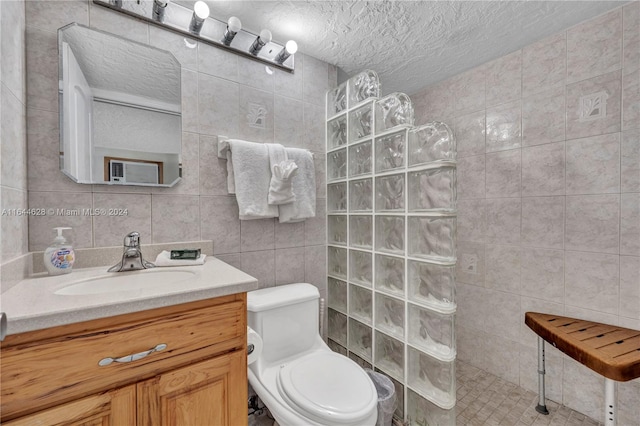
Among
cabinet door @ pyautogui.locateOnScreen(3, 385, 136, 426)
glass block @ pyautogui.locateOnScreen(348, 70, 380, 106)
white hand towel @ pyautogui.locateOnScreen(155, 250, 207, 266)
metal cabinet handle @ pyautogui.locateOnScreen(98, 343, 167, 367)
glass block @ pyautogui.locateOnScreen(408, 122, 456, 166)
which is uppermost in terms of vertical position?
glass block @ pyautogui.locateOnScreen(348, 70, 380, 106)

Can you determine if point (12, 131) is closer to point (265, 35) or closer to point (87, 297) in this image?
point (87, 297)

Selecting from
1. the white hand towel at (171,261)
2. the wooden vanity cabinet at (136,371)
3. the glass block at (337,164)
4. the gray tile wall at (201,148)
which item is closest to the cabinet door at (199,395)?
the wooden vanity cabinet at (136,371)

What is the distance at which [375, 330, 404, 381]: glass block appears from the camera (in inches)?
57.2

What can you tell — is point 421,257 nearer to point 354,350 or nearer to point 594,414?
point 354,350

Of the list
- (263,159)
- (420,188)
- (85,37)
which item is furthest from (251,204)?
(85,37)

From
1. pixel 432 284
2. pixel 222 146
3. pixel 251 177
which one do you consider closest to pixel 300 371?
pixel 432 284

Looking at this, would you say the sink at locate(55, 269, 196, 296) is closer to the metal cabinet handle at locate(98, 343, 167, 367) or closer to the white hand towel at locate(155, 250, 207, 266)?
the white hand towel at locate(155, 250, 207, 266)

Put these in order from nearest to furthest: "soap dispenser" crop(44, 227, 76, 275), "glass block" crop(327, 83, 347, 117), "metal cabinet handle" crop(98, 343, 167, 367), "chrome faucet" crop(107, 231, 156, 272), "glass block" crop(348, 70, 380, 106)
→ "metal cabinet handle" crop(98, 343, 167, 367), "soap dispenser" crop(44, 227, 76, 275), "chrome faucet" crop(107, 231, 156, 272), "glass block" crop(348, 70, 380, 106), "glass block" crop(327, 83, 347, 117)

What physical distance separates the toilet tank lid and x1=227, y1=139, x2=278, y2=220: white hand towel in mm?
416

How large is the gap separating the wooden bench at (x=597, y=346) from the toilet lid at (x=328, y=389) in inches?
37.3

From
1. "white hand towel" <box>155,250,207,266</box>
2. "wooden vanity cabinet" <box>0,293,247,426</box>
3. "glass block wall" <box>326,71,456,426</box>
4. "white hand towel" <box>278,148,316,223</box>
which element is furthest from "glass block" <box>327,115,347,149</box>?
"wooden vanity cabinet" <box>0,293,247,426</box>

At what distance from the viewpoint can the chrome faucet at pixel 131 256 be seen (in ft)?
3.67

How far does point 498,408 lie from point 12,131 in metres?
2.65

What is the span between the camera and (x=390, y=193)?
1.50 meters
